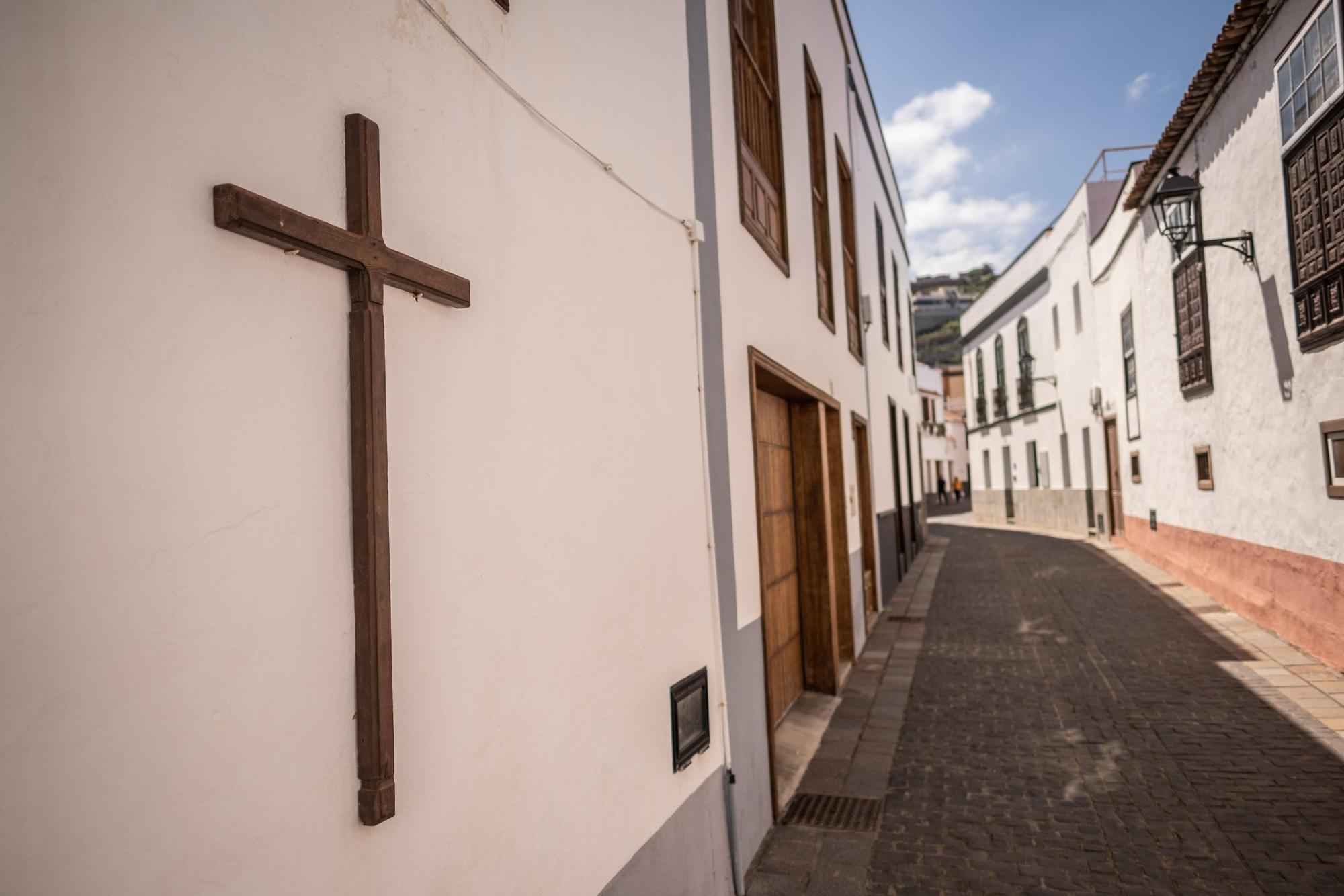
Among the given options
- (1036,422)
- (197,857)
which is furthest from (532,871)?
(1036,422)

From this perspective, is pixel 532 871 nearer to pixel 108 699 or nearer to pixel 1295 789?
pixel 108 699

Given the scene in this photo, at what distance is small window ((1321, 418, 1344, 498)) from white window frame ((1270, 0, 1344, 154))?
2.37m

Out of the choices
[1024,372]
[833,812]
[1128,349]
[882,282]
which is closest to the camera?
[833,812]

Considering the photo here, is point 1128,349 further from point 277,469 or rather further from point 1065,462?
point 277,469

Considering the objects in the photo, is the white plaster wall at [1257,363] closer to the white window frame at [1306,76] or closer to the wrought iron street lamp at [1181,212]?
the white window frame at [1306,76]

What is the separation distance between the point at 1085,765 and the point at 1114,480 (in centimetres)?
1358

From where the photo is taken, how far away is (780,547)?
19.9 ft

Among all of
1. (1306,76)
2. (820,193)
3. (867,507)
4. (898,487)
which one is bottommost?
(867,507)

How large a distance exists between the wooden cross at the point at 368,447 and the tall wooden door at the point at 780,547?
379cm

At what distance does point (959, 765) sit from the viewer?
5.23m

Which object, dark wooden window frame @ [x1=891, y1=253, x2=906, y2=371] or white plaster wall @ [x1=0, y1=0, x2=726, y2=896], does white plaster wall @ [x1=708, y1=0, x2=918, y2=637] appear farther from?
dark wooden window frame @ [x1=891, y1=253, x2=906, y2=371]

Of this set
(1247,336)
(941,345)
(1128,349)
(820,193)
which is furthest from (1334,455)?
(941,345)

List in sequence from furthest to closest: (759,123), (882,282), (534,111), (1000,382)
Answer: (1000,382), (882,282), (759,123), (534,111)

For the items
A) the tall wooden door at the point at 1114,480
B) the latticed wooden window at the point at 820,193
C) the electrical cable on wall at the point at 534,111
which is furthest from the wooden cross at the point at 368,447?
the tall wooden door at the point at 1114,480
